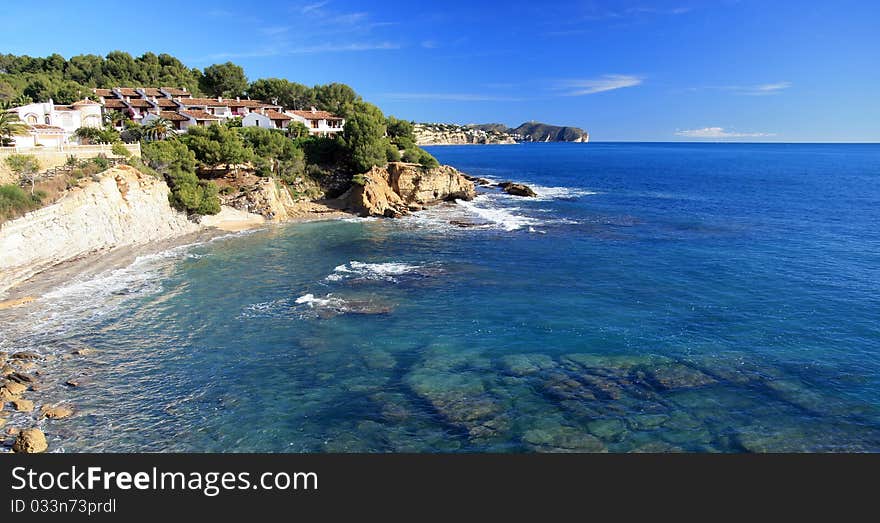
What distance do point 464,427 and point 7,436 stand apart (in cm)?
1560

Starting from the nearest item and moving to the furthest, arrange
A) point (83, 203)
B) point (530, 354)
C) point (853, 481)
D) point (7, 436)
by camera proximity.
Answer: point (853, 481)
point (7, 436)
point (530, 354)
point (83, 203)

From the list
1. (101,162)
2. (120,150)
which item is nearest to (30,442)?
(101,162)

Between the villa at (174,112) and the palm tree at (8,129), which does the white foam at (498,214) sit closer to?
the villa at (174,112)

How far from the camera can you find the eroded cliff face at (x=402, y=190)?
66.8 m

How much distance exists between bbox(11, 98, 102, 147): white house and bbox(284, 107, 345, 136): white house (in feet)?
99.2

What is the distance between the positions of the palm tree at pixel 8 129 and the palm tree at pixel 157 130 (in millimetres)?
18383

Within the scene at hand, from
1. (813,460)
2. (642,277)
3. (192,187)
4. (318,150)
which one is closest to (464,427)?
(813,460)

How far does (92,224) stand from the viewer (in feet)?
137

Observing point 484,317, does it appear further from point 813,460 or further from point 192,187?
point 192,187

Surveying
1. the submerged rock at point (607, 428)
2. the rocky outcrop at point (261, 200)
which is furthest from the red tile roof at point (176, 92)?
the submerged rock at point (607, 428)

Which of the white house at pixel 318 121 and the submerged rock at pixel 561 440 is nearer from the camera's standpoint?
the submerged rock at pixel 561 440

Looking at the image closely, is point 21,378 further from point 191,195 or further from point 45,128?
point 45,128

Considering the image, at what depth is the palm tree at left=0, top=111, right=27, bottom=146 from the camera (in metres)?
47.2

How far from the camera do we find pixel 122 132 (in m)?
71.2
